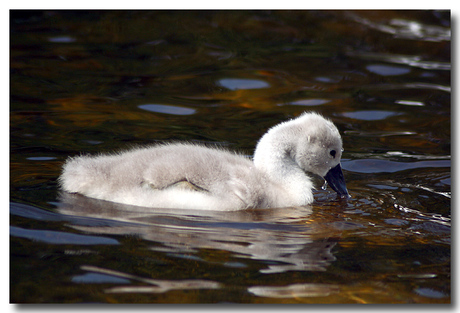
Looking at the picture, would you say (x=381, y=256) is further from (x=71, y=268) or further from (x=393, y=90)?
(x=393, y=90)

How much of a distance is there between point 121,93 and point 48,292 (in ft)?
17.0

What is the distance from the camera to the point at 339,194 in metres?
6.17

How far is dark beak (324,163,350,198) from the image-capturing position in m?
6.12

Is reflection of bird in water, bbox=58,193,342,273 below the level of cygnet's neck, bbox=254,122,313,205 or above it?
below

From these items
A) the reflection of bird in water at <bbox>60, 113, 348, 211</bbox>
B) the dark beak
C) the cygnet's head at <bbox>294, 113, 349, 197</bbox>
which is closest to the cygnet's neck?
the reflection of bird in water at <bbox>60, 113, 348, 211</bbox>

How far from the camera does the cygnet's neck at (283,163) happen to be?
5.80m

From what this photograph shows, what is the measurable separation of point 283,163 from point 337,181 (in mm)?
672

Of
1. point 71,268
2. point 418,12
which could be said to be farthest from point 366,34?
point 71,268

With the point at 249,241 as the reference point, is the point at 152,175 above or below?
above

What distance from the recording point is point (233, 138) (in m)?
7.68

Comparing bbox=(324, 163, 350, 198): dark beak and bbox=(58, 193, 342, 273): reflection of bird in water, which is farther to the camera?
bbox=(324, 163, 350, 198): dark beak

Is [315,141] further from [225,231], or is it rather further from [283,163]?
[225,231]

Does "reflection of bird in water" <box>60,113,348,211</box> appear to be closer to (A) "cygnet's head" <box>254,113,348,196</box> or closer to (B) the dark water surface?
(A) "cygnet's head" <box>254,113,348,196</box>

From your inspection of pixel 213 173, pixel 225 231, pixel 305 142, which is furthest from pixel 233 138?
pixel 225 231
